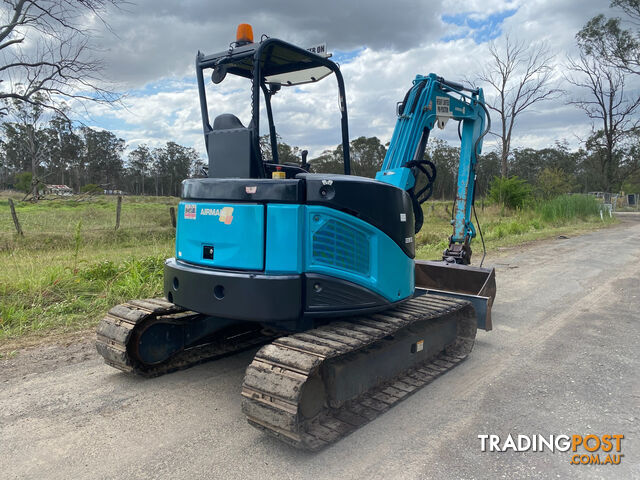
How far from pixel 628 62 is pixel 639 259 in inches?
986

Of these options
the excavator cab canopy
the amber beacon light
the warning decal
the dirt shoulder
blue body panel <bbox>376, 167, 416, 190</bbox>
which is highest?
the amber beacon light

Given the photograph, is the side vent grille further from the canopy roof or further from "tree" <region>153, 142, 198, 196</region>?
"tree" <region>153, 142, 198, 196</region>

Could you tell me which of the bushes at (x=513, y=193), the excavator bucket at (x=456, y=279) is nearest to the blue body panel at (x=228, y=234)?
the excavator bucket at (x=456, y=279)

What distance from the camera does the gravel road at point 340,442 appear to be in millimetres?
2801

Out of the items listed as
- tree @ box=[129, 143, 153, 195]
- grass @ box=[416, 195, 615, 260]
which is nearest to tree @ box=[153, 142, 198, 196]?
tree @ box=[129, 143, 153, 195]

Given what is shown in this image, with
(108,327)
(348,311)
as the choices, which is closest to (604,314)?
(348,311)

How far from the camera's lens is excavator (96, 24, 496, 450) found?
10.3 ft

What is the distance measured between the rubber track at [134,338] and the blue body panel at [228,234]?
0.79 m

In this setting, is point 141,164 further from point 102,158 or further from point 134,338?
point 134,338

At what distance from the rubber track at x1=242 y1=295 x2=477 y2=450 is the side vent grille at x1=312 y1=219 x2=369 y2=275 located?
1.51ft

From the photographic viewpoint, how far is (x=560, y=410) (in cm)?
356

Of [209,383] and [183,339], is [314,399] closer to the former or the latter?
[209,383]
